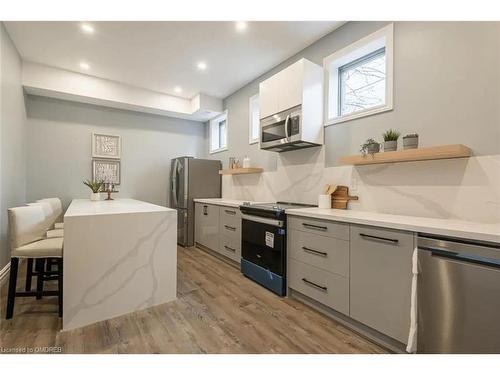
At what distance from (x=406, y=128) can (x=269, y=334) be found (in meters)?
2.03

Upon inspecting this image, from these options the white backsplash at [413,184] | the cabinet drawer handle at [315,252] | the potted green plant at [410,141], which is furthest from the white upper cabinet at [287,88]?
the cabinet drawer handle at [315,252]

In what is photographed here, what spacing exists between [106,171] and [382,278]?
4.66 metres

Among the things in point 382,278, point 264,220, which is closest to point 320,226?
point 382,278

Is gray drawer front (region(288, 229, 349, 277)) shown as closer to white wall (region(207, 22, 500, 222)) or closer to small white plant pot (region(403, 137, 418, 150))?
white wall (region(207, 22, 500, 222))

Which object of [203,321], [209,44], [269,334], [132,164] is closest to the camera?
[269,334]

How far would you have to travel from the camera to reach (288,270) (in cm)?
243

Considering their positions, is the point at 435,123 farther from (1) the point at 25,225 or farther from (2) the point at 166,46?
(1) the point at 25,225

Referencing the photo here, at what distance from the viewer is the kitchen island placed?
187cm

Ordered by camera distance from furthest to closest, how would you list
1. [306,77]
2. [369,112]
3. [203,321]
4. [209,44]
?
[209,44] → [306,77] → [369,112] → [203,321]

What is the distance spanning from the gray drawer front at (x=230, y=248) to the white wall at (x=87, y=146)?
2220 mm

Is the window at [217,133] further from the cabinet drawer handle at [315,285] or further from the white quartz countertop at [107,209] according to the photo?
the cabinet drawer handle at [315,285]

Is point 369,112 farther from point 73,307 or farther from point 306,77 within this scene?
point 73,307
